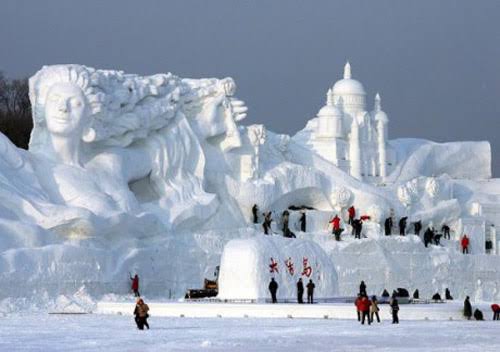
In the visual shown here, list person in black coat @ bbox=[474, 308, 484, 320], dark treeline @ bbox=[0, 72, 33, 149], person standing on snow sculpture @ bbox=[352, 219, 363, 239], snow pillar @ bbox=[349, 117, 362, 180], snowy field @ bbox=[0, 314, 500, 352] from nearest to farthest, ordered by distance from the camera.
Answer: snowy field @ bbox=[0, 314, 500, 352] < person in black coat @ bbox=[474, 308, 484, 320] < person standing on snow sculpture @ bbox=[352, 219, 363, 239] < snow pillar @ bbox=[349, 117, 362, 180] < dark treeline @ bbox=[0, 72, 33, 149]

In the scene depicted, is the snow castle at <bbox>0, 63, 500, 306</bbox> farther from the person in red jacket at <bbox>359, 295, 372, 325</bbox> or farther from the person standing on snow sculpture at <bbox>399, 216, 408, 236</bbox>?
the person in red jacket at <bbox>359, 295, 372, 325</bbox>

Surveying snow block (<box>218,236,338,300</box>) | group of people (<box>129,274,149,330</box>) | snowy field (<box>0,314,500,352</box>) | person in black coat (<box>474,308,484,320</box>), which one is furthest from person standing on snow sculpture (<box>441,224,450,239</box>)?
group of people (<box>129,274,149,330</box>)

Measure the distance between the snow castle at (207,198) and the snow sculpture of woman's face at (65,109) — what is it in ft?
0.15

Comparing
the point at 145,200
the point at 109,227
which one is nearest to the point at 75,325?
the point at 109,227

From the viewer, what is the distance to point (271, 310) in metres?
38.9

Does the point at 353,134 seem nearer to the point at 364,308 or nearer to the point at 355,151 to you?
the point at 355,151

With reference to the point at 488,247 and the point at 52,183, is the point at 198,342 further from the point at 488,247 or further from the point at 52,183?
the point at 488,247

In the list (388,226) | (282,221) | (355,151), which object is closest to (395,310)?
(282,221)

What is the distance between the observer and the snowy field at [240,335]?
28655 mm

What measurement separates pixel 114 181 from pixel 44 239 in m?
5.50

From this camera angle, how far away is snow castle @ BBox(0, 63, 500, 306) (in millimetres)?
44875

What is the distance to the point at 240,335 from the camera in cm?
3153

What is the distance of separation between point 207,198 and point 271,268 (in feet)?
34.8

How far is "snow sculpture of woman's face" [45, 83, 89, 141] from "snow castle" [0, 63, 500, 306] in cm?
4
